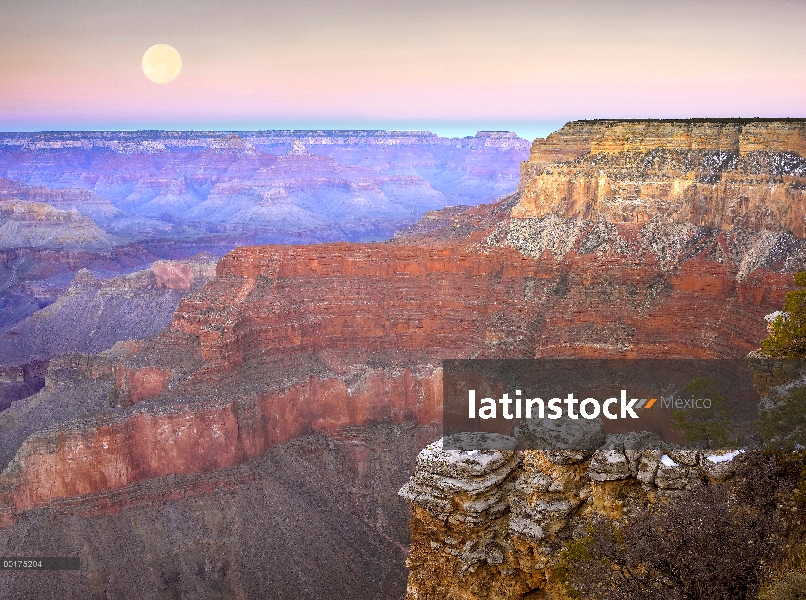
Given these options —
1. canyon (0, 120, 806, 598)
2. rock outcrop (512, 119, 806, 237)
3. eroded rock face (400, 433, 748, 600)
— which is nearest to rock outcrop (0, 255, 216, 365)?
canyon (0, 120, 806, 598)

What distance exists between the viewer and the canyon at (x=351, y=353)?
40.8 m

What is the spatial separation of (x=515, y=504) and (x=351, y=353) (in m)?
36.6

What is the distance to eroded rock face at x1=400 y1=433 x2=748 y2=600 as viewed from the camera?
698 inches

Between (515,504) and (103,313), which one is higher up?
(515,504)

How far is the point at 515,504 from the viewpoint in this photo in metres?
18.5

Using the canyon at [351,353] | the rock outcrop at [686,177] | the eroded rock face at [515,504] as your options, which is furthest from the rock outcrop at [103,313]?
the eroded rock face at [515,504]

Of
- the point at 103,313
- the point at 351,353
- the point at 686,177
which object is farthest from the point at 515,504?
the point at 103,313

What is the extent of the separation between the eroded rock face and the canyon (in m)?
18.6

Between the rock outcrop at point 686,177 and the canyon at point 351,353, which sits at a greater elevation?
the rock outcrop at point 686,177

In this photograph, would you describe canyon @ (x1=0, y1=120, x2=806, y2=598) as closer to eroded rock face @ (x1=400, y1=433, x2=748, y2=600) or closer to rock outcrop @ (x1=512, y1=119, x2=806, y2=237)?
rock outcrop @ (x1=512, y1=119, x2=806, y2=237)

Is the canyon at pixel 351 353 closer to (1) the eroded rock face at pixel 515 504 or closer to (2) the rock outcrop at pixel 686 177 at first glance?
(2) the rock outcrop at pixel 686 177

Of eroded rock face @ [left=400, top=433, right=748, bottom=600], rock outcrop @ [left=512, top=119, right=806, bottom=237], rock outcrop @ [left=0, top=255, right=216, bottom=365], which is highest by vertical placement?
rock outcrop @ [left=512, top=119, right=806, bottom=237]

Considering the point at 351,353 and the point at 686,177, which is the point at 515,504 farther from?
the point at 686,177

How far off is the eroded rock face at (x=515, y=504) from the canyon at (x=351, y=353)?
18622mm
